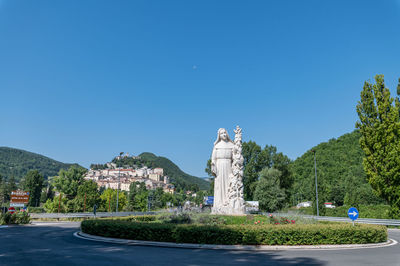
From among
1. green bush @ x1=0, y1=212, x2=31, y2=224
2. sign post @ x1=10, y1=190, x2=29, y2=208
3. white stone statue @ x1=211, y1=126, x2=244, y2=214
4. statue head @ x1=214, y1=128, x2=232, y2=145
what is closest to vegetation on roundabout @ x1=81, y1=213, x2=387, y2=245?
white stone statue @ x1=211, y1=126, x2=244, y2=214

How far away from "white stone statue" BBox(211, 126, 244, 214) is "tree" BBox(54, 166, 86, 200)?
150 ft

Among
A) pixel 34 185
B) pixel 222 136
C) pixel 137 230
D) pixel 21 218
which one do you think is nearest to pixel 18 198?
pixel 21 218

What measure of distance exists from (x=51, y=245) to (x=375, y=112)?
29.5 meters

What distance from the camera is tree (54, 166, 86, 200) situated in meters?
56.2

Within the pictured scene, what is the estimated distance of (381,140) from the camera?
87.7ft

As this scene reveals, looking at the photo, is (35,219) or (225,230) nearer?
(225,230)

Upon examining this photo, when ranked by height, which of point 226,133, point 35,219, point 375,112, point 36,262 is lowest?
point 35,219

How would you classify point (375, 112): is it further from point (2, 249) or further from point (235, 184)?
point (2, 249)

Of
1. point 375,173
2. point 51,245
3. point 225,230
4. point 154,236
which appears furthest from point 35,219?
point 375,173

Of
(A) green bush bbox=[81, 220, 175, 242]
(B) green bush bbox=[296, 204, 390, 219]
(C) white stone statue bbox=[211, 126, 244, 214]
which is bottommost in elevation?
(B) green bush bbox=[296, 204, 390, 219]

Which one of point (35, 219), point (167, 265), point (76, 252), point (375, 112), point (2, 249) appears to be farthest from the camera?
point (35, 219)

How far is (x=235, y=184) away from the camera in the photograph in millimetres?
19266

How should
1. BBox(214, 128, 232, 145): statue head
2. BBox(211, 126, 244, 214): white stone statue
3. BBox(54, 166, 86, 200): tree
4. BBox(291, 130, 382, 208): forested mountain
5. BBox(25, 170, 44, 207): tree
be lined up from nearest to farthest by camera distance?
BBox(211, 126, 244, 214): white stone statue → BBox(214, 128, 232, 145): statue head → BBox(54, 166, 86, 200): tree → BBox(291, 130, 382, 208): forested mountain → BBox(25, 170, 44, 207): tree

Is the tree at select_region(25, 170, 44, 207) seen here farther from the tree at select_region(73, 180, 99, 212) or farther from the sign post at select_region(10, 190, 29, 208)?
the sign post at select_region(10, 190, 29, 208)
